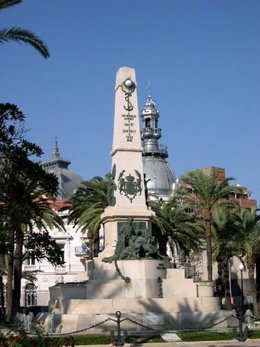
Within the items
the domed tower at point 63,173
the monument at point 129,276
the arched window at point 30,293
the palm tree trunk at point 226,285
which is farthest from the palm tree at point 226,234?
the domed tower at point 63,173

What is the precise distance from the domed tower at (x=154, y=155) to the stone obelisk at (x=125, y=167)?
235ft

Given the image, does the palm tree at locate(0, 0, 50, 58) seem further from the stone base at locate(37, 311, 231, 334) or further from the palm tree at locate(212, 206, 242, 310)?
the palm tree at locate(212, 206, 242, 310)

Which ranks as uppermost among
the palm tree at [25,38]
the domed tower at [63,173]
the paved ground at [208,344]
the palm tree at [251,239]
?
the domed tower at [63,173]

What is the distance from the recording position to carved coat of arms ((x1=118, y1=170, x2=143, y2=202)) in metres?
29.0

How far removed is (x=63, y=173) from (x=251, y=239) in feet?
204

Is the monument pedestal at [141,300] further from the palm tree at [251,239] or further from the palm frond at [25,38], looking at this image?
the palm tree at [251,239]

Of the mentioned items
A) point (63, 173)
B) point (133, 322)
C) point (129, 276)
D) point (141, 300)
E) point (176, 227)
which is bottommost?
point (133, 322)

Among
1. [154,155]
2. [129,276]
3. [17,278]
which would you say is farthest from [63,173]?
[129,276]

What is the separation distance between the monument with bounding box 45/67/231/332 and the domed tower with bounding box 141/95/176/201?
7206 cm

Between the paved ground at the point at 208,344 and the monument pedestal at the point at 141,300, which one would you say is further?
the monument pedestal at the point at 141,300

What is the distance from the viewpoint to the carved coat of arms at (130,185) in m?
29.0

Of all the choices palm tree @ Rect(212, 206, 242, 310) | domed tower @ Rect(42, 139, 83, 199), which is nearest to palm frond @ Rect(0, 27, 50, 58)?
palm tree @ Rect(212, 206, 242, 310)

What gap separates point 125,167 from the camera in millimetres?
29359

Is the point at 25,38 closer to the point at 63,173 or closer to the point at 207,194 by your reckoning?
the point at 207,194
